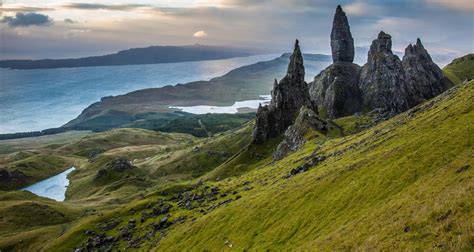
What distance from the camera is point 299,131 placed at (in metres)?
172

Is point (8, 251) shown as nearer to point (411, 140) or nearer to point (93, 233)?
point (93, 233)

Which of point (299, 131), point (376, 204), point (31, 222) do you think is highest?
point (376, 204)

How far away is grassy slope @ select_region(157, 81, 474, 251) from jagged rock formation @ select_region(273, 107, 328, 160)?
225ft

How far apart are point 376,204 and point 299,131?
11558 centimetres

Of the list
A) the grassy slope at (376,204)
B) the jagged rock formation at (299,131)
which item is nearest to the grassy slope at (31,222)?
the grassy slope at (376,204)

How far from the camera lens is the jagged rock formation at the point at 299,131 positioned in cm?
16768

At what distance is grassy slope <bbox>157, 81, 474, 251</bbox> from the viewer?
39656 millimetres

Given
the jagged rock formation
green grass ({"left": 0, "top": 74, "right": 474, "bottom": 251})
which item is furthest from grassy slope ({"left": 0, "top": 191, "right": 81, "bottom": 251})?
the jagged rock formation

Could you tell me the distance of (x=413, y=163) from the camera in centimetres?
6406

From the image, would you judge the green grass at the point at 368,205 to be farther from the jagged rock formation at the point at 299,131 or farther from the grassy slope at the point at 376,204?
the jagged rock formation at the point at 299,131

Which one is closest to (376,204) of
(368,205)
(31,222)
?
(368,205)

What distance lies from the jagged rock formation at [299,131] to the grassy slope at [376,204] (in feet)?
225

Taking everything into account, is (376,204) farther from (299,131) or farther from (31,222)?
(31,222)

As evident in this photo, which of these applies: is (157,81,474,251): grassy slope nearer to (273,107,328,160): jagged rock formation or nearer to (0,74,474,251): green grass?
(0,74,474,251): green grass
